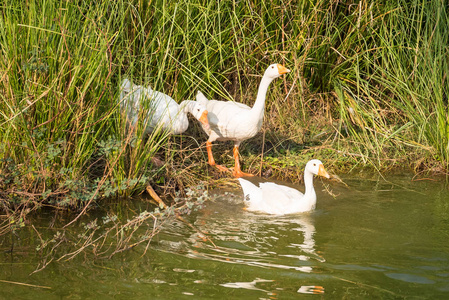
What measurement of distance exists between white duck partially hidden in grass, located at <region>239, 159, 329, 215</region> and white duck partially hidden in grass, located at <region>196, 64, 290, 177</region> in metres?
0.90

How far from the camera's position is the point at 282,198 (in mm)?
5883

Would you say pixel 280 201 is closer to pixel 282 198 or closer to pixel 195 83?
pixel 282 198

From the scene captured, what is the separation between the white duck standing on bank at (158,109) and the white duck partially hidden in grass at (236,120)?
20cm

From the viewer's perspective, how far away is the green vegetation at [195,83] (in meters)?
5.23

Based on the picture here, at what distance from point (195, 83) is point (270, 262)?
2.80 m

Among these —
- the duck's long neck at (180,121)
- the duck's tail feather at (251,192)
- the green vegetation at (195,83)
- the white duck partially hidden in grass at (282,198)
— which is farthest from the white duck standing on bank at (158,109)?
the white duck partially hidden in grass at (282,198)

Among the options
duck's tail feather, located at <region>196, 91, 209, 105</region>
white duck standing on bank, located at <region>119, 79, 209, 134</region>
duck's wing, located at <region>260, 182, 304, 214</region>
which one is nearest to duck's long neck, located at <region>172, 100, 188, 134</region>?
white duck standing on bank, located at <region>119, 79, 209, 134</region>

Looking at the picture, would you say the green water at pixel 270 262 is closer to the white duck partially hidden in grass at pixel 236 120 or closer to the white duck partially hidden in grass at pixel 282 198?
the white duck partially hidden in grass at pixel 282 198

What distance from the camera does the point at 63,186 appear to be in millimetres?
5340

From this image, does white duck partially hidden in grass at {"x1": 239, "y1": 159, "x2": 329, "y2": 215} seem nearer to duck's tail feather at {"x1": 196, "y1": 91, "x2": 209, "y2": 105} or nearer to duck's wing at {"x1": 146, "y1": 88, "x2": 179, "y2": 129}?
duck's wing at {"x1": 146, "y1": 88, "x2": 179, "y2": 129}

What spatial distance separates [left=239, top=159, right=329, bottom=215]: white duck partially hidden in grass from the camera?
19.2 ft

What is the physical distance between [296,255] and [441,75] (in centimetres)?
340

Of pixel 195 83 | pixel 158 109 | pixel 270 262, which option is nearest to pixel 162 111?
pixel 158 109

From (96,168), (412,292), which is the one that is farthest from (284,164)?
(412,292)
